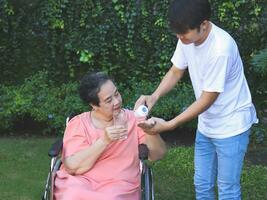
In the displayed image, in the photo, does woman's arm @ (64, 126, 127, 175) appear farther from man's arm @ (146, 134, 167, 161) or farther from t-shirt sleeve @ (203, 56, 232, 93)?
t-shirt sleeve @ (203, 56, 232, 93)

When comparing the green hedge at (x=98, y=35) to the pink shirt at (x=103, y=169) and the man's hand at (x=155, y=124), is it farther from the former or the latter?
the man's hand at (x=155, y=124)

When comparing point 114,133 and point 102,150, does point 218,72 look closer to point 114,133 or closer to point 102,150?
point 114,133

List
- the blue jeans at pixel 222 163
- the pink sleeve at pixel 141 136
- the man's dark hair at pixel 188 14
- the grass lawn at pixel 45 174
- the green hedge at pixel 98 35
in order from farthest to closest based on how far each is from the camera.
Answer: the green hedge at pixel 98 35
the grass lawn at pixel 45 174
the pink sleeve at pixel 141 136
the blue jeans at pixel 222 163
the man's dark hair at pixel 188 14

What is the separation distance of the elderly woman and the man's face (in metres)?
0.63

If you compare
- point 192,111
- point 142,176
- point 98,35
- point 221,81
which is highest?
point 98,35

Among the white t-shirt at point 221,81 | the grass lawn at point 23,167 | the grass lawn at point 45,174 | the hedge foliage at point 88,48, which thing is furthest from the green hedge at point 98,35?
the white t-shirt at point 221,81

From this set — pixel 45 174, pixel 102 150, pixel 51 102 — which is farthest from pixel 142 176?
pixel 51 102

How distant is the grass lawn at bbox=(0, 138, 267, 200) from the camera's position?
173 inches

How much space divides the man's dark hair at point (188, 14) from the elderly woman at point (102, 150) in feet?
2.31

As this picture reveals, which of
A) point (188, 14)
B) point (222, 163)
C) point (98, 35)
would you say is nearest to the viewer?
point (188, 14)

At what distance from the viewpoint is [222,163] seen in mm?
2930

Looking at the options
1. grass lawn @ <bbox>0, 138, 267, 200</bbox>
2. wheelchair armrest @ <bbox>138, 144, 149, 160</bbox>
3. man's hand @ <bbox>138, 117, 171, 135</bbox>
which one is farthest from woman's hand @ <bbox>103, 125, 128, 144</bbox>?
grass lawn @ <bbox>0, 138, 267, 200</bbox>

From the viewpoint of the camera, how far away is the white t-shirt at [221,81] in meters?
2.72

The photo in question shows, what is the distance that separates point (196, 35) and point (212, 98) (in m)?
0.31
